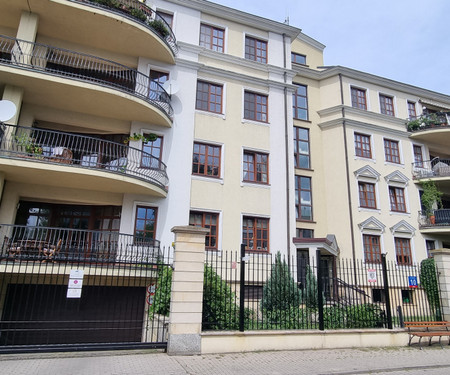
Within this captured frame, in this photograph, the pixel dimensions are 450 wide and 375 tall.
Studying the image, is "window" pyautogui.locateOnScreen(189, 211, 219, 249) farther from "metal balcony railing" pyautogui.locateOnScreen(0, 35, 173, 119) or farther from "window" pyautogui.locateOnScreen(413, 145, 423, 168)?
"window" pyautogui.locateOnScreen(413, 145, 423, 168)

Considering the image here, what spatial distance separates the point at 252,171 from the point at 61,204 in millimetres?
8901

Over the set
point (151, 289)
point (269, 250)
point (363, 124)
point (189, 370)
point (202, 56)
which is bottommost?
point (189, 370)

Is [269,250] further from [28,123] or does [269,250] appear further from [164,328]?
[28,123]

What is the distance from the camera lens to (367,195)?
20.9 meters

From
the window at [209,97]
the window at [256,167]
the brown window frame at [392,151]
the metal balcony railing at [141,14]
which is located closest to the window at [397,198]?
the brown window frame at [392,151]

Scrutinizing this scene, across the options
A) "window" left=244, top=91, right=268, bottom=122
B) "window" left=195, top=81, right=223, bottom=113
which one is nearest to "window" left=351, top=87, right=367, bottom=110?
"window" left=244, top=91, right=268, bottom=122

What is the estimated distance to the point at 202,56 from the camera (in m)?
17.3

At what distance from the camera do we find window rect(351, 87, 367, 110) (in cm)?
2234

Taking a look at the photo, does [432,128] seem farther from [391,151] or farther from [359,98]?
[359,98]

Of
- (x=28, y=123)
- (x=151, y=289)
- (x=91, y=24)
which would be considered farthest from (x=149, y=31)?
(x=151, y=289)

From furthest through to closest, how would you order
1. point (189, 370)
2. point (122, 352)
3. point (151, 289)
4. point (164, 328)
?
point (151, 289) → point (164, 328) → point (122, 352) → point (189, 370)

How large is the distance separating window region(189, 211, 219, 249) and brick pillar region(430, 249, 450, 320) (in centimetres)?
857

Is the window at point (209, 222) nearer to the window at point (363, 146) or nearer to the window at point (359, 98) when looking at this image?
the window at point (363, 146)

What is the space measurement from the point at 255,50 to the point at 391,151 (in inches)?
443
